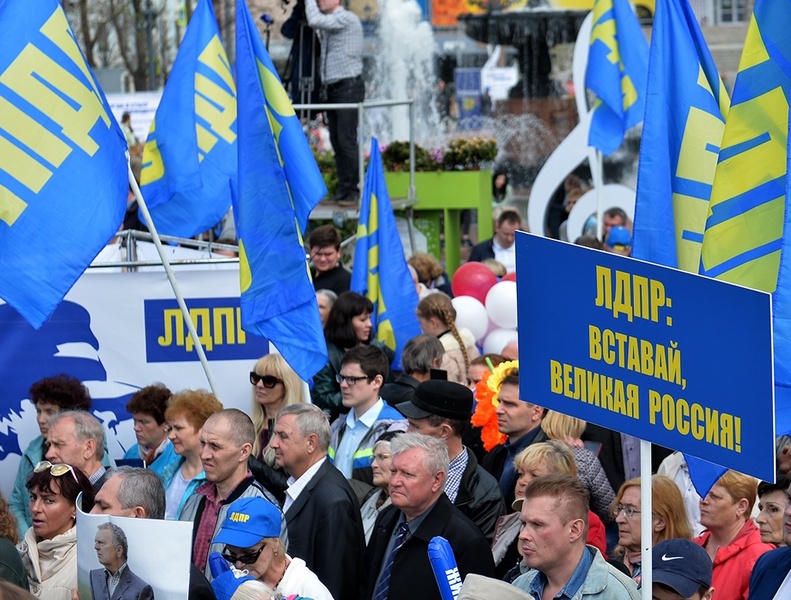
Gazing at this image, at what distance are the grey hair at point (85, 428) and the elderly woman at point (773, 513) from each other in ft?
10.0

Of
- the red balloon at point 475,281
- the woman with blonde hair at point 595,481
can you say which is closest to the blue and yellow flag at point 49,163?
the woman with blonde hair at point 595,481

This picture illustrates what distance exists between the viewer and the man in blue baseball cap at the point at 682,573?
4617 mm

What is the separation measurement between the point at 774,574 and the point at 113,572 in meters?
2.19

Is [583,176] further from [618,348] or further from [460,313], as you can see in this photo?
[618,348]

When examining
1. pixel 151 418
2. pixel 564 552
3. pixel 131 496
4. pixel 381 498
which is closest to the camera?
pixel 564 552

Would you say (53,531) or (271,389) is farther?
(271,389)

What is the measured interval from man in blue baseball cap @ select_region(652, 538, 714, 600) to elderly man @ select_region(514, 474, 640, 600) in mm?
168

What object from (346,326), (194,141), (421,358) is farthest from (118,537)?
(194,141)

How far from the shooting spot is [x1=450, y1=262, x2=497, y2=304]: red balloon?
36.3 ft

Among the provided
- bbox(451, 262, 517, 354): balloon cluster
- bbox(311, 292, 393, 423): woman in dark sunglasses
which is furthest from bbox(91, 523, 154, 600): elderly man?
bbox(451, 262, 517, 354): balloon cluster

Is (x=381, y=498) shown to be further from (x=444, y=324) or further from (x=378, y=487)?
(x=444, y=324)

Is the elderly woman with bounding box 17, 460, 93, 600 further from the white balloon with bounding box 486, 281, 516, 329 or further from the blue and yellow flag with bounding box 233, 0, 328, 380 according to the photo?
the white balloon with bounding box 486, 281, 516, 329

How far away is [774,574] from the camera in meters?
4.75

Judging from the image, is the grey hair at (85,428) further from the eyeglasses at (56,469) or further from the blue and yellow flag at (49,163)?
the eyeglasses at (56,469)
